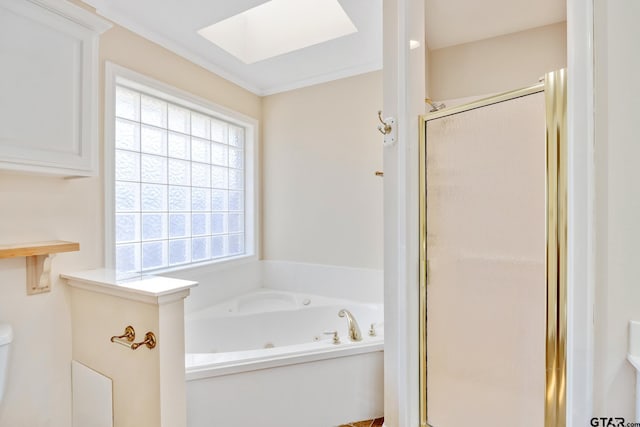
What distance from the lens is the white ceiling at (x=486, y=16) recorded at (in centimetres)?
189

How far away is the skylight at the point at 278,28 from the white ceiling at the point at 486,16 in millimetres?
597

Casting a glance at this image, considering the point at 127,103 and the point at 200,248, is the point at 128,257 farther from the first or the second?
the point at 127,103

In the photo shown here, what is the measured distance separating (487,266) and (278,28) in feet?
7.56

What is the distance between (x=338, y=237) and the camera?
2719 millimetres

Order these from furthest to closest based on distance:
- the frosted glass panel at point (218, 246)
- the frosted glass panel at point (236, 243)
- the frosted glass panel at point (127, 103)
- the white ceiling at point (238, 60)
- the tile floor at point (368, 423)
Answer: the frosted glass panel at point (236, 243), the frosted glass panel at point (218, 246), the frosted glass panel at point (127, 103), the white ceiling at point (238, 60), the tile floor at point (368, 423)

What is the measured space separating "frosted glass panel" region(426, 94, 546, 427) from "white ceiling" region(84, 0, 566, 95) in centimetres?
110

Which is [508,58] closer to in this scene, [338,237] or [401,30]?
[401,30]

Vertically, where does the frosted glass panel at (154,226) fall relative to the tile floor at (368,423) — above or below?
above

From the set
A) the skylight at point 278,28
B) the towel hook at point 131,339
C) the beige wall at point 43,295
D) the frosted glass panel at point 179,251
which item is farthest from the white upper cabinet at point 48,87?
the frosted glass panel at point 179,251

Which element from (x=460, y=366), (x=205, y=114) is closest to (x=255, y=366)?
(x=460, y=366)

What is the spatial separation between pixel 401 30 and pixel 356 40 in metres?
0.92

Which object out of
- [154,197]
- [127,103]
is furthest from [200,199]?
[127,103]

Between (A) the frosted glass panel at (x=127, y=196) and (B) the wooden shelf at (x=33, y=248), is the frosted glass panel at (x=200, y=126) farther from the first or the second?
(B) the wooden shelf at (x=33, y=248)

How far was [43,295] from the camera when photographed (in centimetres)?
138
